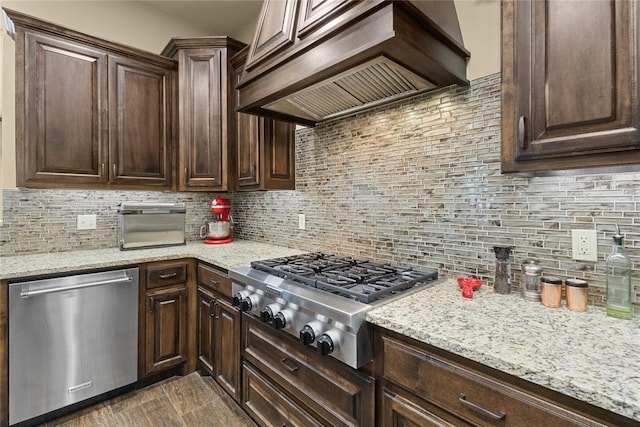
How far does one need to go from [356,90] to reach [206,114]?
1.44 m

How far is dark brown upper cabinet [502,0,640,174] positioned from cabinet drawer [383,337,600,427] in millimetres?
694

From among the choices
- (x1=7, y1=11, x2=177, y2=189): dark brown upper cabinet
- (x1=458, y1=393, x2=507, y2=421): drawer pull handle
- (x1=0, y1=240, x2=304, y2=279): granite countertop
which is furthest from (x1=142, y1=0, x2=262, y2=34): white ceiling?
(x1=458, y1=393, x2=507, y2=421): drawer pull handle

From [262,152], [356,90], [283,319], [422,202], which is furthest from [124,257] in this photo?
[422,202]

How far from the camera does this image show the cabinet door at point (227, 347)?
1856mm

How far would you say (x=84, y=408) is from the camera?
200cm

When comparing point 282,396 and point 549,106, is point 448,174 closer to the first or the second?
point 549,106

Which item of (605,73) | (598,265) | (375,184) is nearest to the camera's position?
(605,73)

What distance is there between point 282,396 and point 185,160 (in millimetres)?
1922

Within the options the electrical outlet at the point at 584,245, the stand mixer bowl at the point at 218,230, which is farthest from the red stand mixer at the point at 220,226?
the electrical outlet at the point at 584,245

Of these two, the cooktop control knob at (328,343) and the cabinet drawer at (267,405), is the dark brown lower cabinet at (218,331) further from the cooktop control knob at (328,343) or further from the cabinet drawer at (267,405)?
the cooktop control knob at (328,343)

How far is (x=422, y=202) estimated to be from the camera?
1.69 metres

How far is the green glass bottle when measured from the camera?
3.47 feet

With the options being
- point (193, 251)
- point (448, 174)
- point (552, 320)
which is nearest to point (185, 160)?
point (193, 251)

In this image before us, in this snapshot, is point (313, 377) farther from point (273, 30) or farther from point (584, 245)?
point (273, 30)
